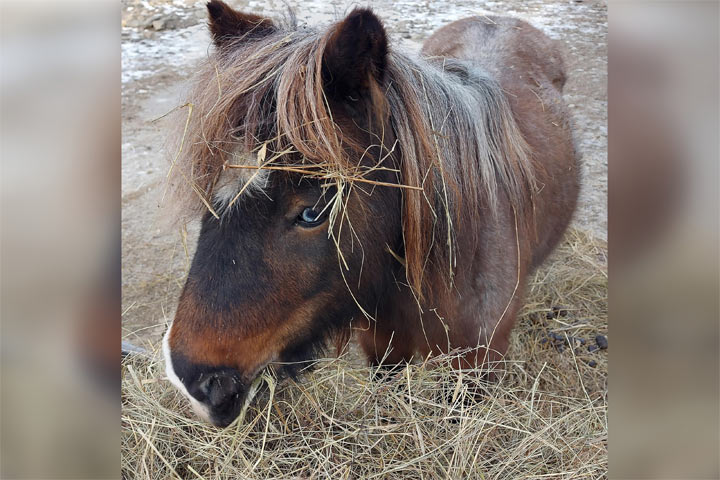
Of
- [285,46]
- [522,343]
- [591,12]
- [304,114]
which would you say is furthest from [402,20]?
[304,114]

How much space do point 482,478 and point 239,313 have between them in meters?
0.98

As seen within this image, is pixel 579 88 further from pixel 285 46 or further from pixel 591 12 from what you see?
pixel 285 46

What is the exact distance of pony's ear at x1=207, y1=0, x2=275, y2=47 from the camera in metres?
1.70

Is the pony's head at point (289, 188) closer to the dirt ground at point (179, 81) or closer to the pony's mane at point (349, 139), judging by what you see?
the pony's mane at point (349, 139)

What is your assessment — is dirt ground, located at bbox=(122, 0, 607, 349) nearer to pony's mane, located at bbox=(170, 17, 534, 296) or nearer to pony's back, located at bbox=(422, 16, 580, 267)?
pony's back, located at bbox=(422, 16, 580, 267)

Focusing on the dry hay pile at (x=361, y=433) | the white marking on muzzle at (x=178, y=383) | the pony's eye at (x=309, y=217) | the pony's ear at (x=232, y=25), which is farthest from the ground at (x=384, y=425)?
the pony's eye at (x=309, y=217)

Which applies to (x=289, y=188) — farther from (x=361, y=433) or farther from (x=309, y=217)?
(x=361, y=433)

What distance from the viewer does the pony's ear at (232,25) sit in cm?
170

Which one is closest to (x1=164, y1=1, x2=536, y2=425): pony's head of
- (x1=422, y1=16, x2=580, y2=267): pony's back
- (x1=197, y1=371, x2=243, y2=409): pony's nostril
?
(x1=197, y1=371, x2=243, y2=409): pony's nostril

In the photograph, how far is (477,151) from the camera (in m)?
1.83
